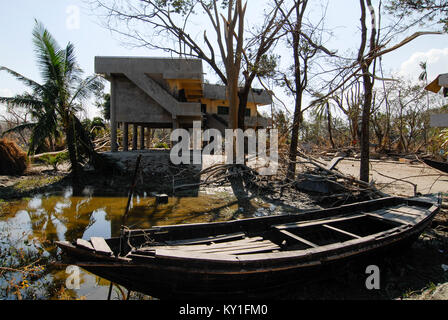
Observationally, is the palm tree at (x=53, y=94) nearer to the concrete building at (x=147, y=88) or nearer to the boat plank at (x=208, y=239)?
the concrete building at (x=147, y=88)

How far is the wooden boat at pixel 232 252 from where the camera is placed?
3.57 metres

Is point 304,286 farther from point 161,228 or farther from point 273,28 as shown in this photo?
point 273,28

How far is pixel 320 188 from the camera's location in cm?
1102

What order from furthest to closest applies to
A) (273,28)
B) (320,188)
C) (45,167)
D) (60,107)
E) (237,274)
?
(45,167) → (273,28) → (60,107) → (320,188) → (237,274)

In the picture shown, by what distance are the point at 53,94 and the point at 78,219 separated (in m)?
6.44

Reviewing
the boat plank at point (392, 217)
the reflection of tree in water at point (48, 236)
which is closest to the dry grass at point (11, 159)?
the reflection of tree in water at point (48, 236)

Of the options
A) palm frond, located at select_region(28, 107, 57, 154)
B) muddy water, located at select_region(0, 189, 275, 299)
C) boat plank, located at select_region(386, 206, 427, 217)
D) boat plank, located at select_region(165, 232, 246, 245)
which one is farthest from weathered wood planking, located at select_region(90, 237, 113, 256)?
palm frond, located at select_region(28, 107, 57, 154)

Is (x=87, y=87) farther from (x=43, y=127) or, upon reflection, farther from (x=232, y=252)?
(x=232, y=252)

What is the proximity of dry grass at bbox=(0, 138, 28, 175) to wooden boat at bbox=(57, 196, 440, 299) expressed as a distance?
13.1 meters

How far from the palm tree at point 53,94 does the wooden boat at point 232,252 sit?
9.74 meters

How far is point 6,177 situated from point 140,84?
821 centimetres

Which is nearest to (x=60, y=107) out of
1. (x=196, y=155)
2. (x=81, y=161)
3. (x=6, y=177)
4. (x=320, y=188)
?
(x=81, y=161)

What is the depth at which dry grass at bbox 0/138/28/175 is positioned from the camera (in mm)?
14008

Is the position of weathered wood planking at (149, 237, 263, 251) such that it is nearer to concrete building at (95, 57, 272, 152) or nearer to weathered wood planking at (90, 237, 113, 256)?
weathered wood planking at (90, 237, 113, 256)
